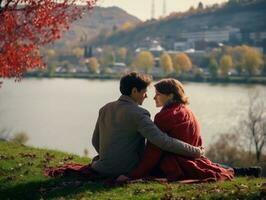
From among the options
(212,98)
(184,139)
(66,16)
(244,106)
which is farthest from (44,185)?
(212,98)

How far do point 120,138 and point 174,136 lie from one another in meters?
0.85

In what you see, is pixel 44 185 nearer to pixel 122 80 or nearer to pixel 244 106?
pixel 122 80

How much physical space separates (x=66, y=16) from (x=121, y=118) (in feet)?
21.7

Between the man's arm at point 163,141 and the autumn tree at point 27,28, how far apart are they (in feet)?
21.4

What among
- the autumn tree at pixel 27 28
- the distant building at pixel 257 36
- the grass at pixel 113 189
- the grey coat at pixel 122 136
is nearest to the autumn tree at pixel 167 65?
the distant building at pixel 257 36

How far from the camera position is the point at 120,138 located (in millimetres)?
8297

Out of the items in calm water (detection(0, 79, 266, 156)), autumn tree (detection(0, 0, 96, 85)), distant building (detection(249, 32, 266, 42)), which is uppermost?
distant building (detection(249, 32, 266, 42))

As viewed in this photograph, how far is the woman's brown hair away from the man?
0.65ft

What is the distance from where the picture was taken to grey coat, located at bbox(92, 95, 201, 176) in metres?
8.07

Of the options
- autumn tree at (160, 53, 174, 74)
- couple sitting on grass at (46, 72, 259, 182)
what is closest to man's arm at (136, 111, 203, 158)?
couple sitting on grass at (46, 72, 259, 182)

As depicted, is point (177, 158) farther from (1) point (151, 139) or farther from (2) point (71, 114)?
(2) point (71, 114)

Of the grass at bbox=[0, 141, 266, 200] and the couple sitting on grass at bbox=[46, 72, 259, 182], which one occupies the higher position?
the couple sitting on grass at bbox=[46, 72, 259, 182]

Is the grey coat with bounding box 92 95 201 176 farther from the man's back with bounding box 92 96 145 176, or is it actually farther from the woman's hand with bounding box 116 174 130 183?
the woman's hand with bounding box 116 174 130 183

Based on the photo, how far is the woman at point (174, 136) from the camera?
8.02 meters
